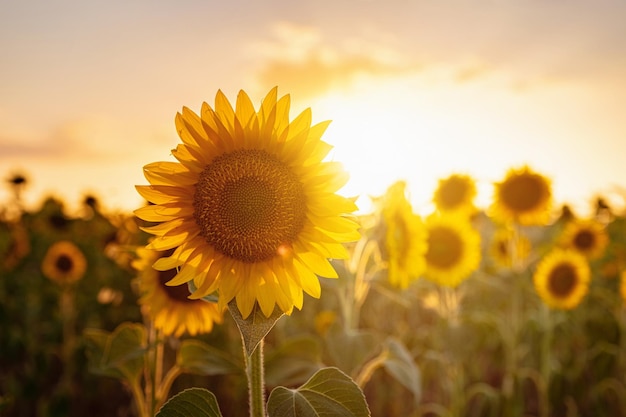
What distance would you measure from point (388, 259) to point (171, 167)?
1.37 metres

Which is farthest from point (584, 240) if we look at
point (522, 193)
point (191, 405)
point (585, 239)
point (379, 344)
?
point (191, 405)

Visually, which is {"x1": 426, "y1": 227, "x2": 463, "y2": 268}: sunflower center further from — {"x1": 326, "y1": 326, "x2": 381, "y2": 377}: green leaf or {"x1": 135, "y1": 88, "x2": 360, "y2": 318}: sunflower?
{"x1": 135, "y1": 88, "x2": 360, "y2": 318}: sunflower

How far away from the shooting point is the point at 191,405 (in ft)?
4.19

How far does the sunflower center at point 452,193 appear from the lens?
527 centimetres

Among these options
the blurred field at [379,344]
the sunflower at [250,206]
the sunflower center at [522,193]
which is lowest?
the blurred field at [379,344]

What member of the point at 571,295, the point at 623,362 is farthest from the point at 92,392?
the point at 623,362

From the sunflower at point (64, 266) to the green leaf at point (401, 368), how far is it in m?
4.36

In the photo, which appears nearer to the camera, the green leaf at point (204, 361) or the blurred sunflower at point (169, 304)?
the green leaf at point (204, 361)

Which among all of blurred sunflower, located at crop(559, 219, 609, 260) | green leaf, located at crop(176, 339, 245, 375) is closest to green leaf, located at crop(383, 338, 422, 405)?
green leaf, located at crop(176, 339, 245, 375)

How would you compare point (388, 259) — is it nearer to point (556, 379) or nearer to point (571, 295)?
point (556, 379)

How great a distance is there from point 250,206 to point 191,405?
50cm

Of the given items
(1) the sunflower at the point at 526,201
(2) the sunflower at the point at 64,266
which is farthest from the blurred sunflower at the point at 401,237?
(2) the sunflower at the point at 64,266

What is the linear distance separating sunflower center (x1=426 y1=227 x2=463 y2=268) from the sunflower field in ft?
0.04

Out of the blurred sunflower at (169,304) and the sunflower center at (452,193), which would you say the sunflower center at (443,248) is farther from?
the blurred sunflower at (169,304)
